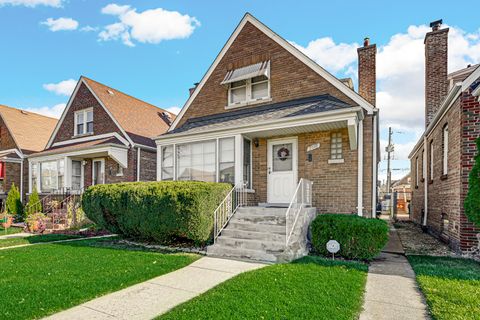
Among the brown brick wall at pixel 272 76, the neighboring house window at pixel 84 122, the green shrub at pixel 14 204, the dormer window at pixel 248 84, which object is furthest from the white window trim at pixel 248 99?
the green shrub at pixel 14 204

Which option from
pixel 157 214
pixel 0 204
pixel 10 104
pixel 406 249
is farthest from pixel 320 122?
pixel 10 104

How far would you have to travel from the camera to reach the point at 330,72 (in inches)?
376

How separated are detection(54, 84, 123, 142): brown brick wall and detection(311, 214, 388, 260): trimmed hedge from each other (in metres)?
11.6

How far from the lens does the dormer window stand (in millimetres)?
10680


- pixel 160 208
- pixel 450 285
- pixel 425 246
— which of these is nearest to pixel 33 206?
pixel 160 208

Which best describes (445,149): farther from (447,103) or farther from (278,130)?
(278,130)

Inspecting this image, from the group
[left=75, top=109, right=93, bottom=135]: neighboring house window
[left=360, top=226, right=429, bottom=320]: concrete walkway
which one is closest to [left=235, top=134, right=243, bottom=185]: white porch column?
[left=360, top=226, right=429, bottom=320]: concrete walkway

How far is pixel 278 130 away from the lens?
909 cm

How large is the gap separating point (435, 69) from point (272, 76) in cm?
787

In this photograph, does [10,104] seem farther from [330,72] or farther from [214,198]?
[330,72]

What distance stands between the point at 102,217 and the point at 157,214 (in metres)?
2.44

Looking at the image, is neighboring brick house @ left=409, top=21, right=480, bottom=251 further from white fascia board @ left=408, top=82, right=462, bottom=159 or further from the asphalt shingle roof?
the asphalt shingle roof

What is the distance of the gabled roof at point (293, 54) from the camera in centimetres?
893

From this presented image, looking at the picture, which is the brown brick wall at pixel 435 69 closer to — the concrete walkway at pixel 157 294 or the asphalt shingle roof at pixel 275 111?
the asphalt shingle roof at pixel 275 111
